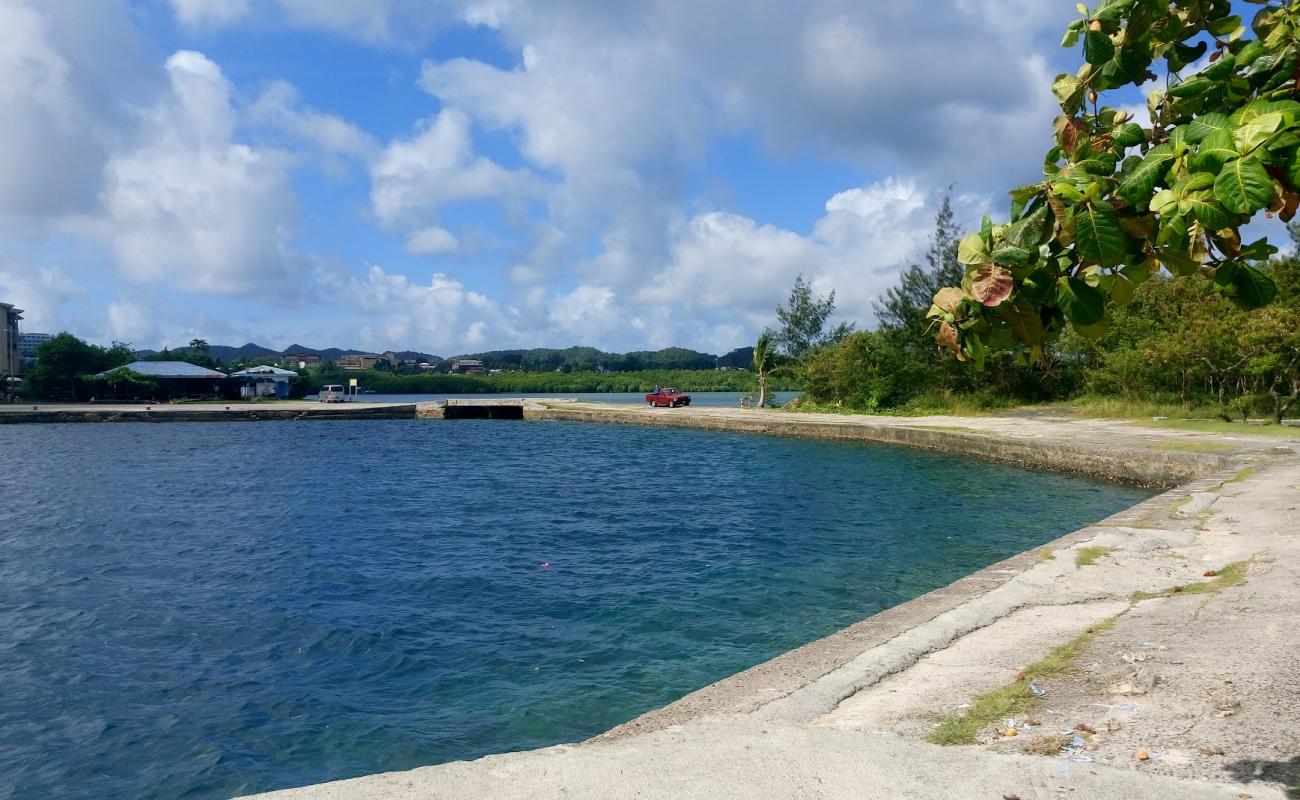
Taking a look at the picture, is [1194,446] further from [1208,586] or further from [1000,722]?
[1000,722]

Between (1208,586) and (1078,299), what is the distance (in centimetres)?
598

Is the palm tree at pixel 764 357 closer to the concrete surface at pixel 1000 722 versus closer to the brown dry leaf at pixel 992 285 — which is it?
the concrete surface at pixel 1000 722

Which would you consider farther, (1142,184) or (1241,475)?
(1241,475)

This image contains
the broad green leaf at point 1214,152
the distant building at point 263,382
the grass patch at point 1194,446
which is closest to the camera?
the broad green leaf at point 1214,152

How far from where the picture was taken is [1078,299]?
258 centimetres

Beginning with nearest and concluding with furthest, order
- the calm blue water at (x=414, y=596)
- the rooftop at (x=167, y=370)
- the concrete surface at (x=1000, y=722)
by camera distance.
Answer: the concrete surface at (x=1000, y=722)
the calm blue water at (x=414, y=596)
the rooftop at (x=167, y=370)

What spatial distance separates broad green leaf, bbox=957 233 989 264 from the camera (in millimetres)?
2705

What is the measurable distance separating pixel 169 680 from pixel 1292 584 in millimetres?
10438

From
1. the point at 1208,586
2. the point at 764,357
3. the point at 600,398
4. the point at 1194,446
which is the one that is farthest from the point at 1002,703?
the point at 600,398

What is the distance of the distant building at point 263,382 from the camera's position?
74375mm

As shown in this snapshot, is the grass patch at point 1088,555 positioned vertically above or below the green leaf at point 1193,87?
below

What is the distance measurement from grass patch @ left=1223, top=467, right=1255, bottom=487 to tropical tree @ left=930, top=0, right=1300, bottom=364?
13.6 metres

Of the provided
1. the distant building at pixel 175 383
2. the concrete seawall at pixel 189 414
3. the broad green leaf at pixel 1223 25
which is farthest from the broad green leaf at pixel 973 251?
the distant building at pixel 175 383

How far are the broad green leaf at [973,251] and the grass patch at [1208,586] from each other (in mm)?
5533
